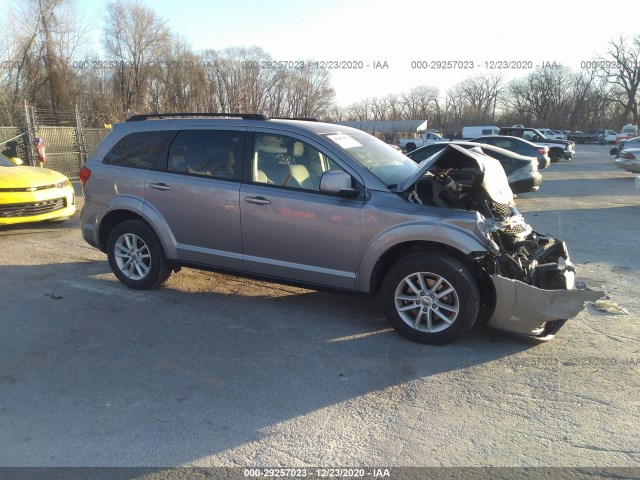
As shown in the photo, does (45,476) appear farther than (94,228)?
No

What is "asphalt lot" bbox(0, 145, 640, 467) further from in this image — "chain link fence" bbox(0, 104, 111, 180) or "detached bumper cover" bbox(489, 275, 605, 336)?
"chain link fence" bbox(0, 104, 111, 180)

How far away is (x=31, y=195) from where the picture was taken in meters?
8.40

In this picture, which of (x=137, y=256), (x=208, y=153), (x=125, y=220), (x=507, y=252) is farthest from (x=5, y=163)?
(x=507, y=252)

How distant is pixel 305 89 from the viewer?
71625 millimetres

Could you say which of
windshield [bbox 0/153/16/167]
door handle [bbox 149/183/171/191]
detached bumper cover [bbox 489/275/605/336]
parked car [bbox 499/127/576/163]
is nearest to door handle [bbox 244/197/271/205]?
door handle [bbox 149/183/171/191]

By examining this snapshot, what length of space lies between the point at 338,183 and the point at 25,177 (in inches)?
269

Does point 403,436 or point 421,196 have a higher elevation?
point 421,196

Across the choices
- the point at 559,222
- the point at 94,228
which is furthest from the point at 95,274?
the point at 559,222

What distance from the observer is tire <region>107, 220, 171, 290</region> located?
5406 mm

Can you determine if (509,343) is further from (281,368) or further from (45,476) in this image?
(45,476)

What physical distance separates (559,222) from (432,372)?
764 centimetres

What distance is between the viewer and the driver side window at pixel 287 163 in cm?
461

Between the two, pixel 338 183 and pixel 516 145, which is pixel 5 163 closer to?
pixel 338 183

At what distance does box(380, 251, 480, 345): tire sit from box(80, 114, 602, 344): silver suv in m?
0.01
